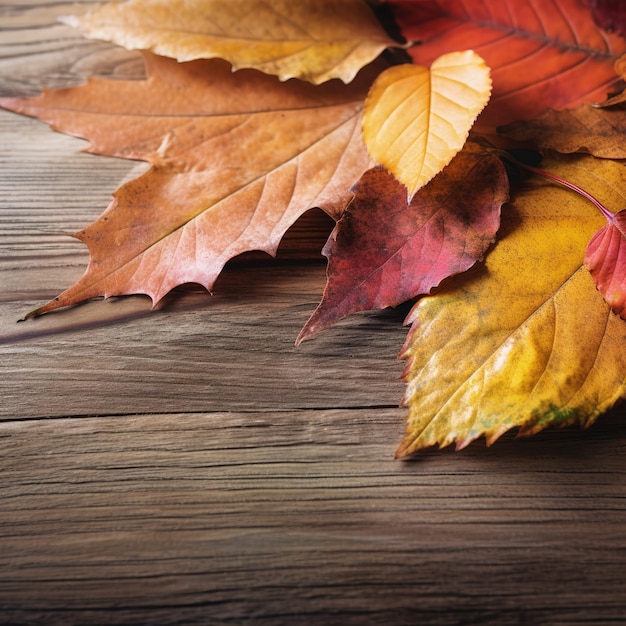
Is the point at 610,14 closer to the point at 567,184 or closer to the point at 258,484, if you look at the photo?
the point at 567,184

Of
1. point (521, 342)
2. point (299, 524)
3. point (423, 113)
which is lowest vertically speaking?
point (299, 524)

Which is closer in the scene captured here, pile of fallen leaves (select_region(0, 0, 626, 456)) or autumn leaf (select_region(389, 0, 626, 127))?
pile of fallen leaves (select_region(0, 0, 626, 456))

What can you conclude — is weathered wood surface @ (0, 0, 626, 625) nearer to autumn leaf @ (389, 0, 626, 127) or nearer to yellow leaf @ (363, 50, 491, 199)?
yellow leaf @ (363, 50, 491, 199)

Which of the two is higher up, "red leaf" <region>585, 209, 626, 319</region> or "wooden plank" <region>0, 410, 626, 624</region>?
"red leaf" <region>585, 209, 626, 319</region>

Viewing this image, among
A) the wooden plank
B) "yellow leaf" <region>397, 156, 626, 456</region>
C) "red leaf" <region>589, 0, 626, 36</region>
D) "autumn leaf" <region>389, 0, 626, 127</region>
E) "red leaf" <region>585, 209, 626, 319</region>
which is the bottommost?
the wooden plank

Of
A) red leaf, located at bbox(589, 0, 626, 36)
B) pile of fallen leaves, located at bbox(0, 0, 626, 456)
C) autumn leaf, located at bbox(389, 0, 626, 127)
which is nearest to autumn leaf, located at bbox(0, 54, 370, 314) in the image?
pile of fallen leaves, located at bbox(0, 0, 626, 456)

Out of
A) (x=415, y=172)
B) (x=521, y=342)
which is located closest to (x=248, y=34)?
(x=415, y=172)

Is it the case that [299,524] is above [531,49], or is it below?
below

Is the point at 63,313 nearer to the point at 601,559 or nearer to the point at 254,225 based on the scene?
the point at 254,225
